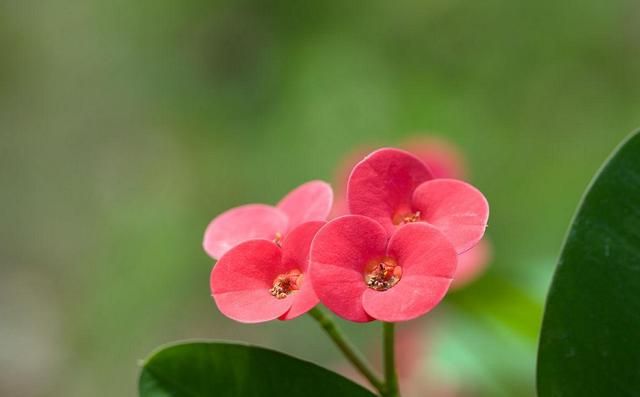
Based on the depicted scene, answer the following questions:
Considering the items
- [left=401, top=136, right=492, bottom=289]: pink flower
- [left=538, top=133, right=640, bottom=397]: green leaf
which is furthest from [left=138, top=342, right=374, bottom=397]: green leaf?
[left=401, top=136, right=492, bottom=289]: pink flower

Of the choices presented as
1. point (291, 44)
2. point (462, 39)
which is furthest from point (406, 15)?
point (291, 44)

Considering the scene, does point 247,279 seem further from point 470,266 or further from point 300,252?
Answer: point 470,266

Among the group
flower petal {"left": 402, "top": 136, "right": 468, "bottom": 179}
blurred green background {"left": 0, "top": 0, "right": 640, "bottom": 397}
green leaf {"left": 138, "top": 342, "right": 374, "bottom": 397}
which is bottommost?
blurred green background {"left": 0, "top": 0, "right": 640, "bottom": 397}

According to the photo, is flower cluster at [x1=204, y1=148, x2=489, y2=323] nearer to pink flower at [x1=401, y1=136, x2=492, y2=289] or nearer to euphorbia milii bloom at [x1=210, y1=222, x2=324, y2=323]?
euphorbia milii bloom at [x1=210, y1=222, x2=324, y2=323]

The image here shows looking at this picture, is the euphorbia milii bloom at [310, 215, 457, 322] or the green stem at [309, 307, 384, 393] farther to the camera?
the green stem at [309, 307, 384, 393]

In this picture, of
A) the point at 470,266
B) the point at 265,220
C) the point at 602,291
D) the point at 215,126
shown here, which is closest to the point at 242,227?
the point at 265,220

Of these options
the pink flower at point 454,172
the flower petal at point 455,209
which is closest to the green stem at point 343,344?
the flower petal at point 455,209

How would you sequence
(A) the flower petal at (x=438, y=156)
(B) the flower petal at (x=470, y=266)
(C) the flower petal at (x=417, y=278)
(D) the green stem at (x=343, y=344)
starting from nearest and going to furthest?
(C) the flower petal at (x=417, y=278) < (D) the green stem at (x=343, y=344) < (B) the flower petal at (x=470, y=266) < (A) the flower petal at (x=438, y=156)

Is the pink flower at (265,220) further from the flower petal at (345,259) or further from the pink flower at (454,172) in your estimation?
the pink flower at (454,172)
